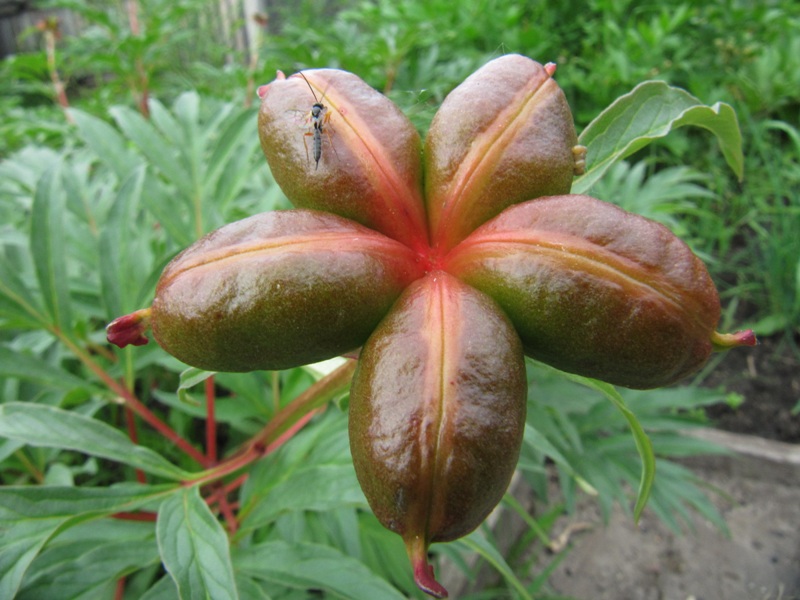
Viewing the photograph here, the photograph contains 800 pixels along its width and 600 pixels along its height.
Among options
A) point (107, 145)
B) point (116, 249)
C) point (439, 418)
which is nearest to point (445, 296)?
point (439, 418)

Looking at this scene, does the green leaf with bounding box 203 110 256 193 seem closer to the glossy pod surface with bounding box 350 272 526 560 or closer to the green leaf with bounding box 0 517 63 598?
the green leaf with bounding box 0 517 63 598

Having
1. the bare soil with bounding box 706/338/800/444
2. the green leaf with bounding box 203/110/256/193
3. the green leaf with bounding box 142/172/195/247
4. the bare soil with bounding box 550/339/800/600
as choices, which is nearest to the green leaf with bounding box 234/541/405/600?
the green leaf with bounding box 142/172/195/247

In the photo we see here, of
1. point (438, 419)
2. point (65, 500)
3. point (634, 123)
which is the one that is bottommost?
point (65, 500)

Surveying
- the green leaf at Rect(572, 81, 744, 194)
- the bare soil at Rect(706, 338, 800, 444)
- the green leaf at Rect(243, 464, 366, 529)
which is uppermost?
the green leaf at Rect(572, 81, 744, 194)

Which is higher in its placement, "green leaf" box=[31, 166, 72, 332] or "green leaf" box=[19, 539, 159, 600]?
"green leaf" box=[31, 166, 72, 332]

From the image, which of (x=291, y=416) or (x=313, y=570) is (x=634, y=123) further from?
(x=313, y=570)
